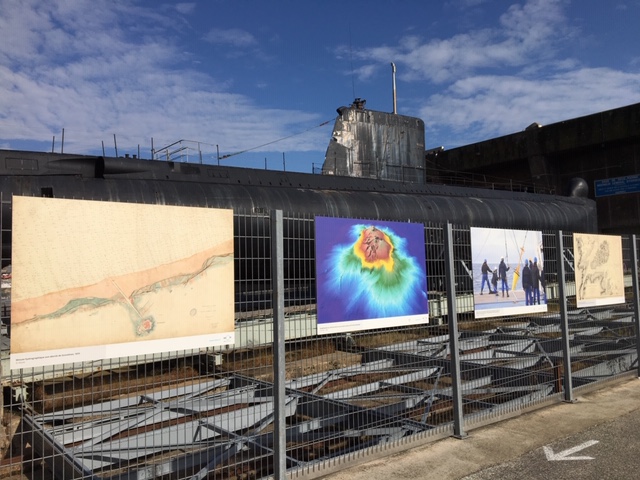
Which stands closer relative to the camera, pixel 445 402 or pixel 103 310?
pixel 103 310

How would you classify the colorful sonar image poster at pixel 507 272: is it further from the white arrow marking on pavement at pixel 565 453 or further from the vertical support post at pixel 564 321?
the white arrow marking on pavement at pixel 565 453

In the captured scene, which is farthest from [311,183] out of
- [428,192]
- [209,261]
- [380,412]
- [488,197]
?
[209,261]

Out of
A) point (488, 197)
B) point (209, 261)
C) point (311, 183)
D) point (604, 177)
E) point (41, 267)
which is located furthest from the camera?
point (604, 177)

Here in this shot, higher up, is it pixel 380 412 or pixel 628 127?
pixel 628 127

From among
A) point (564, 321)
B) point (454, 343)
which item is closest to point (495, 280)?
point (454, 343)

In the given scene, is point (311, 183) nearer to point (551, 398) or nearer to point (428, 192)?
point (428, 192)

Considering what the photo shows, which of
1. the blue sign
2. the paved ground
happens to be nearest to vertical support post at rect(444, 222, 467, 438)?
the paved ground

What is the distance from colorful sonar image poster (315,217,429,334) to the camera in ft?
17.4

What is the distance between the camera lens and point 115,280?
4051mm

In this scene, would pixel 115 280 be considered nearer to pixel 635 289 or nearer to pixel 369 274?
pixel 369 274

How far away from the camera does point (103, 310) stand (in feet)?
13.1

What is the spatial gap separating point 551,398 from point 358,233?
171 inches

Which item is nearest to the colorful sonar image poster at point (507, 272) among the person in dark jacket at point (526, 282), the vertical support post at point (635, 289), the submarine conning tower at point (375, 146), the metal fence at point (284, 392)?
the person in dark jacket at point (526, 282)

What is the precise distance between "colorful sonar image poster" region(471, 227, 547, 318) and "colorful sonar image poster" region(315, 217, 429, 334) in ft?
3.62
